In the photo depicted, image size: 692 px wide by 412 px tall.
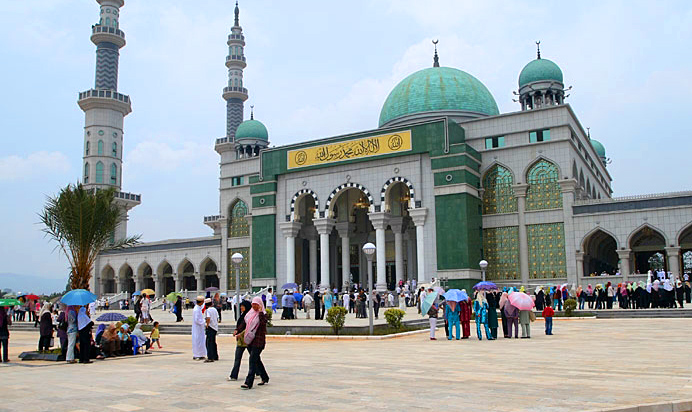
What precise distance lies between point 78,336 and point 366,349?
21.4 feet

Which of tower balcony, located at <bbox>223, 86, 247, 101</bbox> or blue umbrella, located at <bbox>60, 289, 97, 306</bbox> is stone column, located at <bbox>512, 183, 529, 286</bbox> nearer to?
blue umbrella, located at <bbox>60, 289, 97, 306</bbox>

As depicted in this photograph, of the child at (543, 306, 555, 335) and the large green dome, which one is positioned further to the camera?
the large green dome

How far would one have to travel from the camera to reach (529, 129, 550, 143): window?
36.7 m

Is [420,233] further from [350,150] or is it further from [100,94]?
[100,94]

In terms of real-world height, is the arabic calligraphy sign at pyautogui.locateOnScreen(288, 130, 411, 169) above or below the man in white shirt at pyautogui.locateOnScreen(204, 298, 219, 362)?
above

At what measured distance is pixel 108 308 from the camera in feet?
156

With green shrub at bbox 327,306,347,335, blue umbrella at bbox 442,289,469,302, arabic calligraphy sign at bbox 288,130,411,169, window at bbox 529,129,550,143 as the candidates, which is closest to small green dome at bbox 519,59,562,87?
window at bbox 529,129,550,143

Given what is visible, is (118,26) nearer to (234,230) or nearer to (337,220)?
(234,230)

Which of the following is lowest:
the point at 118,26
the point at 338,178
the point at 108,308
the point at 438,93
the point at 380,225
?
the point at 108,308

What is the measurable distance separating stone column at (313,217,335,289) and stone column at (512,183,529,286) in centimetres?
1188

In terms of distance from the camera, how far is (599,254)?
4197 cm

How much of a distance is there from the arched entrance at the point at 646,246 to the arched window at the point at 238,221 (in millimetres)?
27047

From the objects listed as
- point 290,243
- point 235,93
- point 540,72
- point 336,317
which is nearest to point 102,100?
point 235,93

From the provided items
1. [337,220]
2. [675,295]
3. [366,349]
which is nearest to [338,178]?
[337,220]
